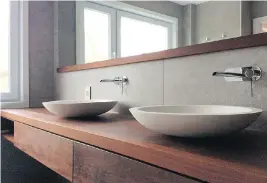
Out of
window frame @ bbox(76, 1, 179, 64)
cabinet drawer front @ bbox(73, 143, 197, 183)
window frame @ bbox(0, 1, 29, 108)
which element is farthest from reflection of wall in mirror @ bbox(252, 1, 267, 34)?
window frame @ bbox(0, 1, 29, 108)

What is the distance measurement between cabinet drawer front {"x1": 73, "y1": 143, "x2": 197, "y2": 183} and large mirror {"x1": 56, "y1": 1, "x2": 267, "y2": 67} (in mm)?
620

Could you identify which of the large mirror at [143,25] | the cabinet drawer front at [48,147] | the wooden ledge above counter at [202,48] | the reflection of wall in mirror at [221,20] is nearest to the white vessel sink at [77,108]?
the cabinet drawer front at [48,147]

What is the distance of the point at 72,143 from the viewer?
2.68ft

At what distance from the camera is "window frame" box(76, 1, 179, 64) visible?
46.5 inches

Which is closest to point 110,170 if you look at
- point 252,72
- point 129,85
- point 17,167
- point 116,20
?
point 252,72

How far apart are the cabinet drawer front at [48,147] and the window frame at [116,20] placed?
626 millimetres

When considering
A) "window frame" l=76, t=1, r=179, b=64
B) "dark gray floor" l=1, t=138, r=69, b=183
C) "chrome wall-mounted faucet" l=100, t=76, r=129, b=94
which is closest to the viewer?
"window frame" l=76, t=1, r=179, b=64

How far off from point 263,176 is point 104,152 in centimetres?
40

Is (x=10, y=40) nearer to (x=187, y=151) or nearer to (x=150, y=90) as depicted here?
(x=150, y=90)

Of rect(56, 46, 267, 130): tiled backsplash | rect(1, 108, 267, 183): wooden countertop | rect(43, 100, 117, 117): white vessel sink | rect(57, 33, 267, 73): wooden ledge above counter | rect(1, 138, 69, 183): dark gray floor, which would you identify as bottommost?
rect(1, 138, 69, 183): dark gray floor

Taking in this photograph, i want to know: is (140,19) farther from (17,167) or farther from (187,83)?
(17,167)

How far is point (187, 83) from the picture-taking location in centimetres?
102

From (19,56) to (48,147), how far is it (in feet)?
3.78

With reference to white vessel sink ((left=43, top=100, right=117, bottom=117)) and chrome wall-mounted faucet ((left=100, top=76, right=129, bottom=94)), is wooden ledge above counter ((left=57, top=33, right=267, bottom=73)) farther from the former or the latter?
white vessel sink ((left=43, top=100, right=117, bottom=117))
